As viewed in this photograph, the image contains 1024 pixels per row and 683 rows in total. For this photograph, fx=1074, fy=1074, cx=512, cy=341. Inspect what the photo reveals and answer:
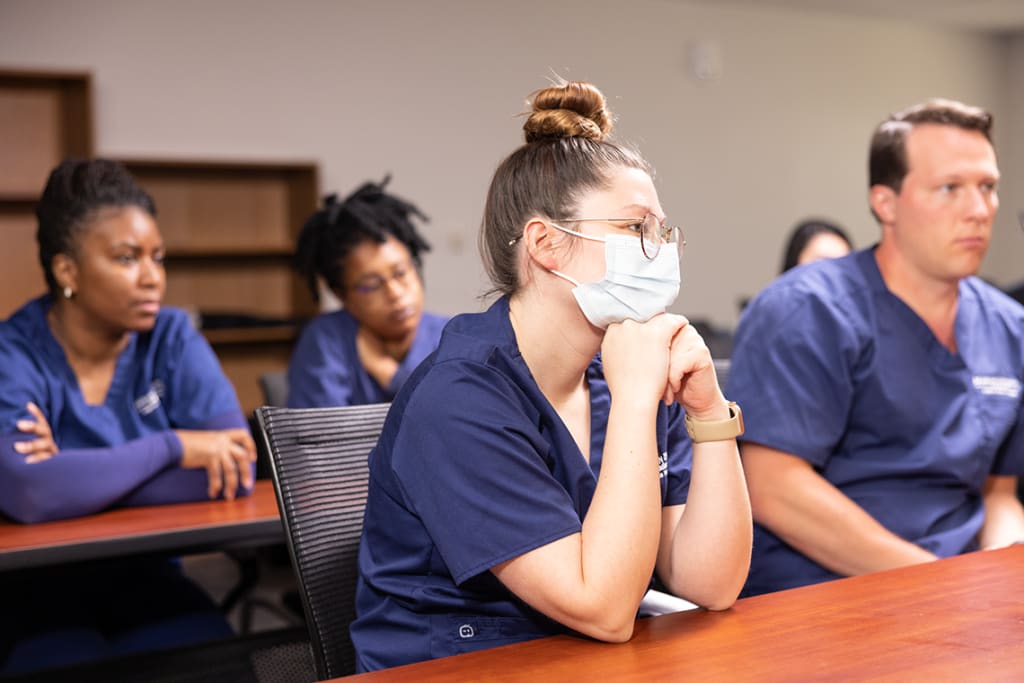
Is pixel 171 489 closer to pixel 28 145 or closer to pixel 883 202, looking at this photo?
pixel 883 202

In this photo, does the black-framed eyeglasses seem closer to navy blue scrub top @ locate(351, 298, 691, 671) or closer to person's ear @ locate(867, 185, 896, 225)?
navy blue scrub top @ locate(351, 298, 691, 671)

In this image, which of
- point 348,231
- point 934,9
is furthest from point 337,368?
point 934,9

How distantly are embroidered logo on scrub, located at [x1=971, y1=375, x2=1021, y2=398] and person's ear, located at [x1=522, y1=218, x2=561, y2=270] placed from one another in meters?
1.00

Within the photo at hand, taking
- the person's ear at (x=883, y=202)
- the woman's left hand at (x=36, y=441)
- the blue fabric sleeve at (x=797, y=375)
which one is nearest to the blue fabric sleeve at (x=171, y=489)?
the woman's left hand at (x=36, y=441)

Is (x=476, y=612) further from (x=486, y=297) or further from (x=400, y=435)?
(x=486, y=297)

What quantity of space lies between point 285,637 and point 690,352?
115 cm

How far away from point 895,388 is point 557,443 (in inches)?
33.2

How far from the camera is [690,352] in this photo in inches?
49.5

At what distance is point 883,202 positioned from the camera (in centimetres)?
203

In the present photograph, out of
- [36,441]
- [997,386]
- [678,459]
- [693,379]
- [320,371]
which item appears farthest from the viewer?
[320,371]

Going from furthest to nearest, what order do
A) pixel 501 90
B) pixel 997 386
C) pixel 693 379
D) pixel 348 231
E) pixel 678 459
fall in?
1. pixel 501 90
2. pixel 348 231
3. pixel 997 386
4. pixel 678 459
5. pixel 693 379

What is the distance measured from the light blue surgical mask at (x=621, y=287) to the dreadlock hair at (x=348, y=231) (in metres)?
1.69

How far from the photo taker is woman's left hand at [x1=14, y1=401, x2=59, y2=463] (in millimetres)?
2045

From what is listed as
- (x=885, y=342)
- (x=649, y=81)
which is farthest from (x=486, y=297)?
(x=649, y=81)
